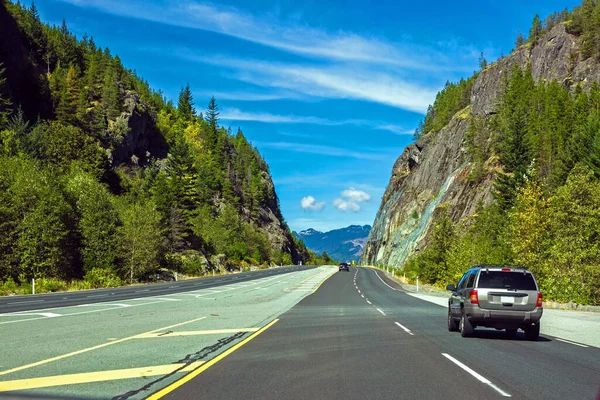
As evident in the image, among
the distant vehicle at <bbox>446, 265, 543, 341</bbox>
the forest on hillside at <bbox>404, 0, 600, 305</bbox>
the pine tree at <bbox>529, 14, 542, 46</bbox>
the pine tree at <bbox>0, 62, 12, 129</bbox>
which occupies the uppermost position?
the pine tree at <bbox>529, 14, 542, 46</bbox>

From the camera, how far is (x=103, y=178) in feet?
272

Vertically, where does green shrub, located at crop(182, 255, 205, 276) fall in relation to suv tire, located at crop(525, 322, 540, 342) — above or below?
above

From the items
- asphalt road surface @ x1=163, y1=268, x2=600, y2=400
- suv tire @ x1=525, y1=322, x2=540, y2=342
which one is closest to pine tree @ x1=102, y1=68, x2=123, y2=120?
asphalt road surface @ x1=163, y1=268, x2=600, y2=400

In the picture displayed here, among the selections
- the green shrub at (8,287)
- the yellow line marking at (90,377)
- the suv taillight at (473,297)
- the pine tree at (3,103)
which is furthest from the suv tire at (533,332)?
the pine tree at (3,103)

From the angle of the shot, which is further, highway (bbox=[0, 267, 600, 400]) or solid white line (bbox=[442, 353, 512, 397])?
solid white line (bbox=[442, 353, 512, 397])

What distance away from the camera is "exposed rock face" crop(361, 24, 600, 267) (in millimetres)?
84062

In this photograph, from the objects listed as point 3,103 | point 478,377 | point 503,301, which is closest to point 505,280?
point 503,301

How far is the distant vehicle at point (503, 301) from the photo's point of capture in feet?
39.9

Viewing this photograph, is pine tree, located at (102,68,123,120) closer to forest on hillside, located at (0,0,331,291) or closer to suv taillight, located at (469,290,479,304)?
forest on hillside, located at (0,0,331,291)

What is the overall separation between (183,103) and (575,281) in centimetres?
15826

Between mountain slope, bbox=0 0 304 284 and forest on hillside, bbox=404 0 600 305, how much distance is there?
31.3 m

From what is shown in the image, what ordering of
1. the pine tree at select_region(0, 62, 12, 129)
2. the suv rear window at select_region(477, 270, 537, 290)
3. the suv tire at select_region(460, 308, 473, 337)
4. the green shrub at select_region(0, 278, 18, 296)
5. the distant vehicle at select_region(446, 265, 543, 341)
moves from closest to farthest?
the distant vehicle at select_region(446, 265, 543, 341)
the suv rear window at select_region(477, 270, 537, 290)
the suv tire at select_region(460, 308, 473, 337)
the green shrub at select_region(0, 278, 18, 296)
the pine tree at select_region(0, 62, 12, 129)

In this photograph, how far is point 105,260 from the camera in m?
45.3

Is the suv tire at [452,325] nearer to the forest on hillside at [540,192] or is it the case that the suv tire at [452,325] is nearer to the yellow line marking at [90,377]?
the yellow line marking at [90,377]
